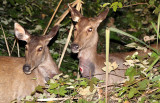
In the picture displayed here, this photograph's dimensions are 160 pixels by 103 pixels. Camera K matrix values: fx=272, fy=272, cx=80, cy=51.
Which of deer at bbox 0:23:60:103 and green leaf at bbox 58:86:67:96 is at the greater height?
deer at bbox 0:23:60:103

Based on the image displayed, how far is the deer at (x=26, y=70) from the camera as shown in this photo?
6.68 metres

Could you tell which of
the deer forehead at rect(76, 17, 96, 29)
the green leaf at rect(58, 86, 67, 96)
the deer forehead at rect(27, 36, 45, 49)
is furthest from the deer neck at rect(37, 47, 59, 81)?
the green leaf at rect(58, 86, 67, 96)

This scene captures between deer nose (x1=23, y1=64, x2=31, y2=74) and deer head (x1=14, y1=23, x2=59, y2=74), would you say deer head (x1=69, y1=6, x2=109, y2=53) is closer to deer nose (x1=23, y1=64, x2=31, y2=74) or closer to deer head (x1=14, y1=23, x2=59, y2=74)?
deer head (x1=14, y1=23, x2=59, y2=74)

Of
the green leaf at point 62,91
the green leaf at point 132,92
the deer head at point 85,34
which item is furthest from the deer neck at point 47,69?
the green leaf at point 132,92

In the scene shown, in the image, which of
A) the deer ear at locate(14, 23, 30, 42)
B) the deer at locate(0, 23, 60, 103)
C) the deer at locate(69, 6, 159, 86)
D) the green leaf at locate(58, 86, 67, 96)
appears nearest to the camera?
the green leaf at locate(58, 86, 67, 96)

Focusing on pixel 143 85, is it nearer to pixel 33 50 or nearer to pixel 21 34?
pixel 33 50

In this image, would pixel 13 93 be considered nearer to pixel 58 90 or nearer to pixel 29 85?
pixel 29 85

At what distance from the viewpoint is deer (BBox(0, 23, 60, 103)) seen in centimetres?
668

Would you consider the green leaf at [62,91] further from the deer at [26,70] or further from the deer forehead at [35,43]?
the deer forehead at [35,43]

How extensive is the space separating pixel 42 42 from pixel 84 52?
1164 mm

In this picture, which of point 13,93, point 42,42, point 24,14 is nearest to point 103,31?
point 24,14

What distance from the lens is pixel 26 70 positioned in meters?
6.56

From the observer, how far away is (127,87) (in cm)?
514

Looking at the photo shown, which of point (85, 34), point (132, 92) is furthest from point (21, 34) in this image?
point (132, 92)
